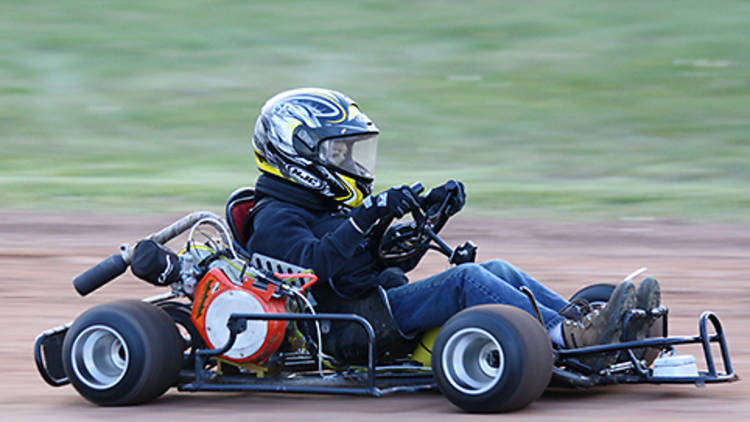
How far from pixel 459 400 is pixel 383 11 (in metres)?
21.9

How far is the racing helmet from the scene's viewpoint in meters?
5.04

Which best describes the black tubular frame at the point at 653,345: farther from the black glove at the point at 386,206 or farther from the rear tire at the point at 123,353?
the rear tire at the point at 123,353

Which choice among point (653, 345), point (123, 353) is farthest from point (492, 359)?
point (123, 353)

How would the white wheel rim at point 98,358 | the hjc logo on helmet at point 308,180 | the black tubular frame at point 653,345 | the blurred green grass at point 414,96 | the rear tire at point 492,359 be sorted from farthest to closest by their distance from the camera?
1. the blurred green grass at point 414,96
2. the hjc logo on helmet at point 308,180
3. the white wheel rim at point 98,358
4. the black tubular frame at point 653,345
5. the rear tire at point 492,359

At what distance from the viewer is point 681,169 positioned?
51.0 ft

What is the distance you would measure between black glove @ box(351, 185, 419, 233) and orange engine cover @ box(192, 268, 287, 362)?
0.49 metres

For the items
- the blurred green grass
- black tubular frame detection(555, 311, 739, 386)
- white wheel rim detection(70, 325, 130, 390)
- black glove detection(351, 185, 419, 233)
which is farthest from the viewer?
the blurred green grass

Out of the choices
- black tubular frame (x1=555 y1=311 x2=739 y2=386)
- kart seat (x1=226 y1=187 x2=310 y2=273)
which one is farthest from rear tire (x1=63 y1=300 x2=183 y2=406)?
black tubular frame (x1=555 y1=311 x2=739 y2=386)

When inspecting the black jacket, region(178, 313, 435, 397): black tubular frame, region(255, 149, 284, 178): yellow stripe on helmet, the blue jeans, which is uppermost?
region(255, 149, 284, 178): yellow stripe on helmet

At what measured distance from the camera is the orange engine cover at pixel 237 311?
4.75 m

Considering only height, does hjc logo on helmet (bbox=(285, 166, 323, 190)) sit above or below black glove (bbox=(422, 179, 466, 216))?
above

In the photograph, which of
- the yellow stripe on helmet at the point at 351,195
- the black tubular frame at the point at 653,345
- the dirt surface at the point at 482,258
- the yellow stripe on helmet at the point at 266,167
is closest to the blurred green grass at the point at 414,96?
the dirt surface at the point at 482,258

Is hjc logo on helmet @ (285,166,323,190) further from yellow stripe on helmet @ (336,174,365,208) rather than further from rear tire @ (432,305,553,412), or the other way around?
rear tire @ (432,305,553,412)

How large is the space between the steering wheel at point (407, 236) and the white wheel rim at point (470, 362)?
55 cm
